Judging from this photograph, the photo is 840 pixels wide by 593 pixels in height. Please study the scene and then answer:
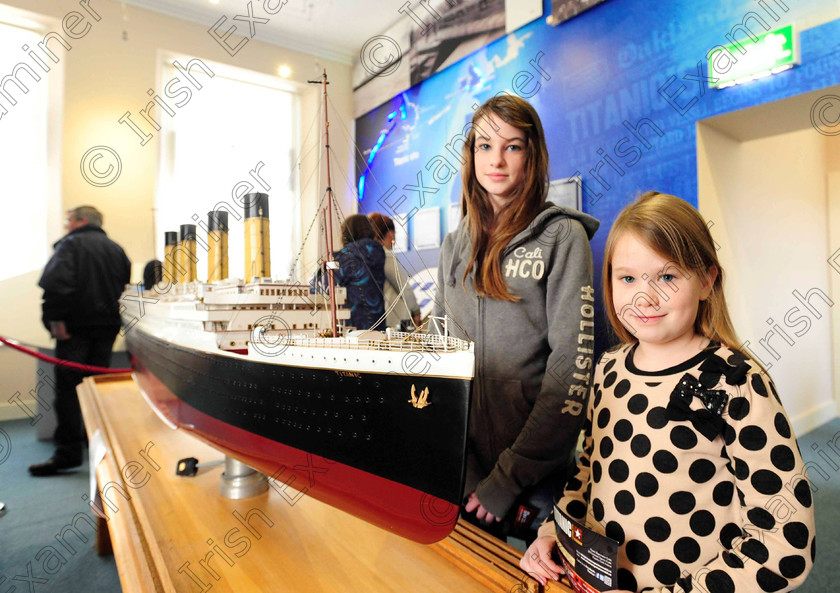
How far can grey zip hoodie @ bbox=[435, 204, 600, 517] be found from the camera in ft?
3.34

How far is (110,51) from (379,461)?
4.23m

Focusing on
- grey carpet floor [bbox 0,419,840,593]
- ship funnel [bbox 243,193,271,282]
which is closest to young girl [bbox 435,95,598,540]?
ship funnel [bbox 243,193,271,282]

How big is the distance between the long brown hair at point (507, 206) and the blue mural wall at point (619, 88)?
769 mm

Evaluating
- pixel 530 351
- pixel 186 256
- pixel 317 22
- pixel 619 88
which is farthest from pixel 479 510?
pixel 619 88

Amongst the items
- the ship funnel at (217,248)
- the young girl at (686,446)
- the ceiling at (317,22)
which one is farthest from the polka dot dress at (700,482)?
the ceiling at (317,22)

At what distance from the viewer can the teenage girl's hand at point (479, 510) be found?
106 cm

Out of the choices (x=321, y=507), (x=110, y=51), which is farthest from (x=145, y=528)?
(x=110, y=51)

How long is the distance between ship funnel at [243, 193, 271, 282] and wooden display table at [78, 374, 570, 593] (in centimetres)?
80

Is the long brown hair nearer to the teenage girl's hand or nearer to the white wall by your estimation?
the teenage girl's hand

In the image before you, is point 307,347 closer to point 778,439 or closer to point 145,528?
point 145,528

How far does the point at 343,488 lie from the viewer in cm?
110

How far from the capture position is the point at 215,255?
2.14 m

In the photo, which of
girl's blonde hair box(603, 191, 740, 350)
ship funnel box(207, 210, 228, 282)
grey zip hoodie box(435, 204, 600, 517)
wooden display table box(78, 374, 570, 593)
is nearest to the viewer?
girl's blonde hair box(603, 191, 740, 350)

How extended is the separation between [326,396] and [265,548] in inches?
15.0
